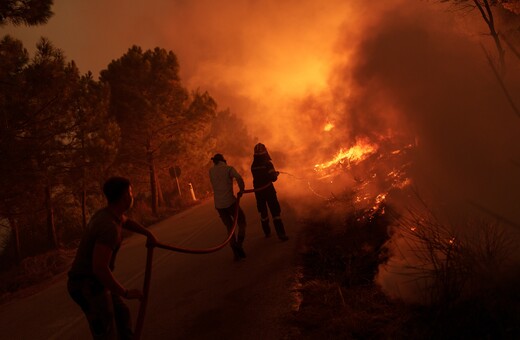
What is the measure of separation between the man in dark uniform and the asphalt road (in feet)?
4.17

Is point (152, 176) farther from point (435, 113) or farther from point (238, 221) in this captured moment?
point (435, 113)

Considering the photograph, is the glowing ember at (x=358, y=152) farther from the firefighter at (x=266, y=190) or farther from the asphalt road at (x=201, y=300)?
the firefighter at (x=266, y=190)

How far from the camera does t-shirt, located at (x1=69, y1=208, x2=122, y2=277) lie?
2918 mm

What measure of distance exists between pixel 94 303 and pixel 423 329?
2.71 metres

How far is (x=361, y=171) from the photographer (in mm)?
10633

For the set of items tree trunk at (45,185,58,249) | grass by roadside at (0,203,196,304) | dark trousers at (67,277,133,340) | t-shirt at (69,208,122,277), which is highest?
tree trunk at (45,185,58,249)

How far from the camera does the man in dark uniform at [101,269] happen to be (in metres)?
2.82

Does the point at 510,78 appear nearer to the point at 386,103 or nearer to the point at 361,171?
the point at 386,103

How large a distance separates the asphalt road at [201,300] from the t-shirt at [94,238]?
161cm

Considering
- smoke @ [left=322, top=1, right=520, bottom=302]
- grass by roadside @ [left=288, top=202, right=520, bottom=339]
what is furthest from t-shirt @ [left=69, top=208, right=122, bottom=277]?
smoke @ [left=322, top=1, right=520, bottom=302]

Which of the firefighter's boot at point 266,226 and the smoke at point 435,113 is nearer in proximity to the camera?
the smoke at point 435,113

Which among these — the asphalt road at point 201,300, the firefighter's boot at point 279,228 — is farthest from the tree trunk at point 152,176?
the firefighter's boot at point 279,228

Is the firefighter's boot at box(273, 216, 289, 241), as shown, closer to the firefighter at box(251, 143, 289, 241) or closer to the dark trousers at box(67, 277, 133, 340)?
the firefighter at box(251, 143, 289, 241)

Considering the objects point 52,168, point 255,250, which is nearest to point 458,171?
point 255,250
